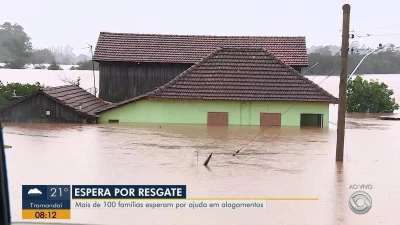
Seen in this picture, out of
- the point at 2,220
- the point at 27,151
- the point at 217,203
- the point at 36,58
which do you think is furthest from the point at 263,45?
the point at 2,220

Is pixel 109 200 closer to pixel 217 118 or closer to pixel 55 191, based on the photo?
pixel 55 191

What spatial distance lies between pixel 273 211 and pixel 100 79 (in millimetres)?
21002

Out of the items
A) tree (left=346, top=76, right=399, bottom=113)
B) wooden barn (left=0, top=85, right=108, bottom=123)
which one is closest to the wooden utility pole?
wooden barn (left=0, top=85, right=108, bottom=123)

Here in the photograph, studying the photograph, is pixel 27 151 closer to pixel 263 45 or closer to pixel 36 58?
pixel 36 58

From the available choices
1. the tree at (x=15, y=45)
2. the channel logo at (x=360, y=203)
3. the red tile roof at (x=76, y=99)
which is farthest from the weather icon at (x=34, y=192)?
the red tile roof at (x=76, y=99)

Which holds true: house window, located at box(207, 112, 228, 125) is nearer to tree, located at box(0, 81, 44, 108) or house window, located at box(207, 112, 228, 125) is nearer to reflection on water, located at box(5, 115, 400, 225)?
reflection on water, located at box(5, 115, 400, 225)

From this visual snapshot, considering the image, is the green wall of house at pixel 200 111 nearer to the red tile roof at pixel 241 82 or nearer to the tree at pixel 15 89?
the red tile roof at pixel 241 82

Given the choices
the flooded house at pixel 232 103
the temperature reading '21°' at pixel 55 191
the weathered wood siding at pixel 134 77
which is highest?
the weathered wood siding at pixel 134 77

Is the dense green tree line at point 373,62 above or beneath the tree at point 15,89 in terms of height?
above

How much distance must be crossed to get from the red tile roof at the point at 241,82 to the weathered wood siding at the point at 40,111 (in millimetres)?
1775

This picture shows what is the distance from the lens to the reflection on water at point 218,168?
7.20 meters

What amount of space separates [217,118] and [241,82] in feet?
6.42

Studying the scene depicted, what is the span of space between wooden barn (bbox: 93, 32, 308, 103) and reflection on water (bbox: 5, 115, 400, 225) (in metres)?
8.11

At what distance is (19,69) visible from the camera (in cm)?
2469
